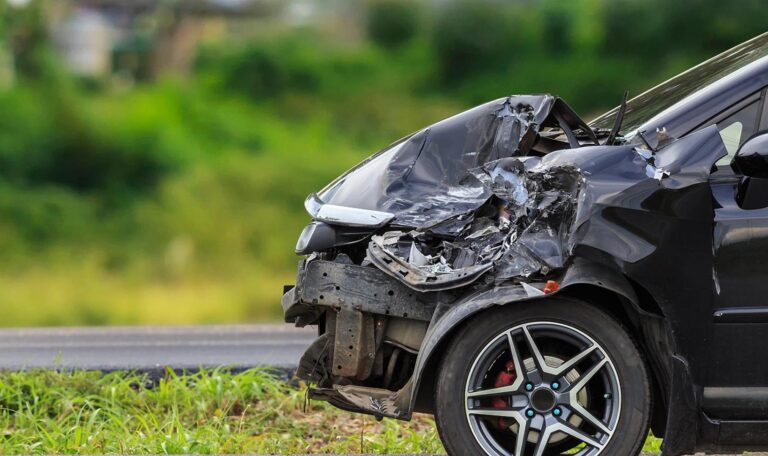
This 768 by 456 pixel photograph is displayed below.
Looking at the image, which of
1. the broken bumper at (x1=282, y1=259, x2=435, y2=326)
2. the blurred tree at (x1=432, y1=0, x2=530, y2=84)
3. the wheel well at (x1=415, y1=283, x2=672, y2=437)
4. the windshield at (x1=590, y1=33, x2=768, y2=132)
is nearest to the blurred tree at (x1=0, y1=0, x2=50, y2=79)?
the blurred tree at (x1=432, y1=0, x2=530, y2=84)

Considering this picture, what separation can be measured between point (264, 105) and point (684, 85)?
77.2 ft

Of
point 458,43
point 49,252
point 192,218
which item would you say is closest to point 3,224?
point 49,252

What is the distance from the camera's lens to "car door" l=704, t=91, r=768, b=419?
4477 millimetres

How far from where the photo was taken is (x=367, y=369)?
498cm

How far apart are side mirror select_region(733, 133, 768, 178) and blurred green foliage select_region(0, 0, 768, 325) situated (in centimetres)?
1884

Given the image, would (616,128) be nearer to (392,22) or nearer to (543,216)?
(543,216)

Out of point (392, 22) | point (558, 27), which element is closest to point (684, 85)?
point (392, 22)

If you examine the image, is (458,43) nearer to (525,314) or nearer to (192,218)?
(192,218)

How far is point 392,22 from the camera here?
80.0 ft

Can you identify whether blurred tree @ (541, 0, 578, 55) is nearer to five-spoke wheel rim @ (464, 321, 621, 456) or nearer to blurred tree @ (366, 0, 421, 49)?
blurred tree @ (366, 0, 421, 49)

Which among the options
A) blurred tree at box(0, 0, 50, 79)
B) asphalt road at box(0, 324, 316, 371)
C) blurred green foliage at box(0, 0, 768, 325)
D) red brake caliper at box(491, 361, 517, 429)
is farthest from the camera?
blurred tree at box(0, 0, 50, 79)

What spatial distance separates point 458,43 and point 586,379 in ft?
71.7

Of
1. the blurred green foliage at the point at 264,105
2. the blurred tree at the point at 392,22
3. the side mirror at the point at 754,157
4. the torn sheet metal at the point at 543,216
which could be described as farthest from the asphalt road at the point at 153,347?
the blurred tree at the point at 392,22

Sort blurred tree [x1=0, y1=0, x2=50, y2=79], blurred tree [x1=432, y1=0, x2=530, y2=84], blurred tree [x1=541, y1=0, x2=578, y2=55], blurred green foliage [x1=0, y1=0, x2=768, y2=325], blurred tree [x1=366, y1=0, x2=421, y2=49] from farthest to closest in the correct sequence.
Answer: blurred tree [x1=541, y1=0, x2=578, y2=55] < blurred tree [x1=0, y1=0, x2=50, y2=79] < blurred tree [x1=432, y1=0, x2=530, y2=84] < blurred green foliage [x1=0, y1=0, x2=768, y2=325] < blurred tree [x1=366, y1=0, x2=421, y2=49]
